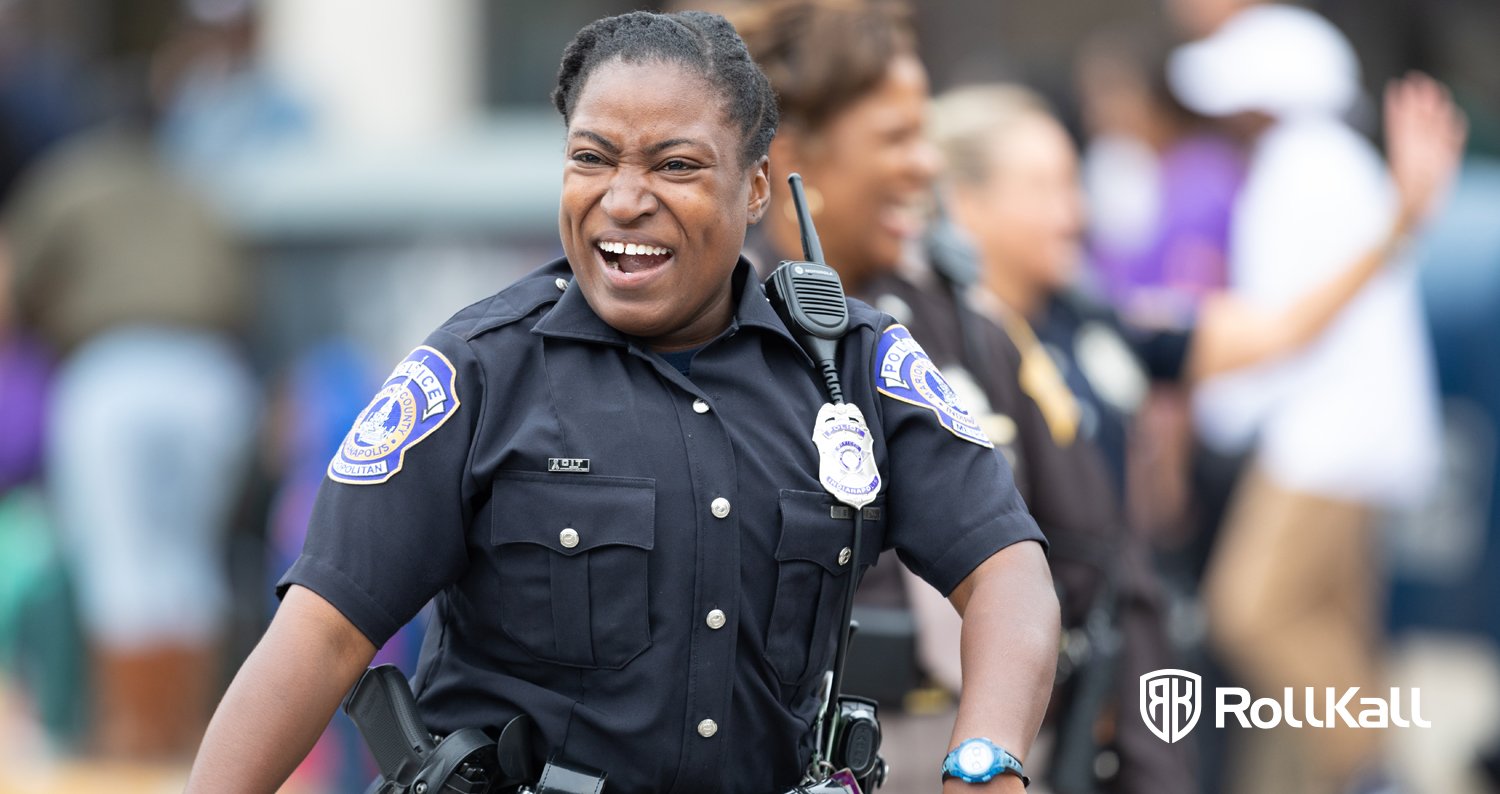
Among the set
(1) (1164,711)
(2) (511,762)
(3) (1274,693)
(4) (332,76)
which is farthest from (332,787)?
(4) (332,76)

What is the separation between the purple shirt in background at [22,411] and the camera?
945cm

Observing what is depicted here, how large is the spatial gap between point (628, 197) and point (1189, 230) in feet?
17.9

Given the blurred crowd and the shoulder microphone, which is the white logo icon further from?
the shoulder microphone

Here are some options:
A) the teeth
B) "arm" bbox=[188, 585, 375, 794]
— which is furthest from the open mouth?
"arm" bbox=[188, 585, 375, 794]

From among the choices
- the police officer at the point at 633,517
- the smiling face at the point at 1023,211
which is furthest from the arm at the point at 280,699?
the smiling face at the point at 1023,211

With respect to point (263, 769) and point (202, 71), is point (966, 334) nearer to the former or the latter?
point (263, 769)

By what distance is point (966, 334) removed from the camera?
4.32 m

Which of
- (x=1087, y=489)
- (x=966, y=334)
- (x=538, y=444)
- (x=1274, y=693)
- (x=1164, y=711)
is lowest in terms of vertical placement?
(x=1274, y=693)

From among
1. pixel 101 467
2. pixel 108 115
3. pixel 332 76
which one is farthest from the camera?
pixel 332 76

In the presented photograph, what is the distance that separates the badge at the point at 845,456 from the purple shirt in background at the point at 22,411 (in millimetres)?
7171

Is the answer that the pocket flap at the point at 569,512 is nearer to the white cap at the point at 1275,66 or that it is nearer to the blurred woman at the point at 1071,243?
the blurred woman at the point at 1071,243

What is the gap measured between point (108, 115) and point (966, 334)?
9.00 metres

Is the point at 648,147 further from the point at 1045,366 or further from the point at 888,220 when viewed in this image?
the point at 1045,366

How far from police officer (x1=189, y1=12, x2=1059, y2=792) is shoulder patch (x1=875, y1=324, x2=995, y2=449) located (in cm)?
1
